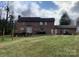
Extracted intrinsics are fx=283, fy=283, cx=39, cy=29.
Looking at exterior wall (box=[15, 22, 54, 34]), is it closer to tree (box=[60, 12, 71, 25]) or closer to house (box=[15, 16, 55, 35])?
house (box=[15, 16, 55, 35])

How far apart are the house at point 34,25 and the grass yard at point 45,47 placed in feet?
0.28

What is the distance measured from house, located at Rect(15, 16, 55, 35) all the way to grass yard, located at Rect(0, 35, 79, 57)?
3.4 inches

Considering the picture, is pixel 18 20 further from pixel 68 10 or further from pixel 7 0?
pixel 68 10

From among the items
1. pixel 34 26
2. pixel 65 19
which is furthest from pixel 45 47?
pixel 65 19

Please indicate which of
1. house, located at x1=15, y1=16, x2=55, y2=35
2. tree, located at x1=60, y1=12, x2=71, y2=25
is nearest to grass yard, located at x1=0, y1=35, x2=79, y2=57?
house, located at x1=15, y1=16, x2=55, y2=35

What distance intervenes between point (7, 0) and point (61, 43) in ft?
3.16

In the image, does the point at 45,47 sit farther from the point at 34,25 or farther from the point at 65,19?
the point at 65,19

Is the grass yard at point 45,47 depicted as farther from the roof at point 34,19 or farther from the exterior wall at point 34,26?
the roof at point 34,19

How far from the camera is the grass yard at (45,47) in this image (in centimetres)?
387

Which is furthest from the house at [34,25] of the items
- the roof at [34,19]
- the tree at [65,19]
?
the tree at [65,19]

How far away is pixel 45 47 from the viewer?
12.8 ft

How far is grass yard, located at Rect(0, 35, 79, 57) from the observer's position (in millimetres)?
3871

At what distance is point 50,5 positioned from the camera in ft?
12.9

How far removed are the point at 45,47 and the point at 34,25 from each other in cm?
34
